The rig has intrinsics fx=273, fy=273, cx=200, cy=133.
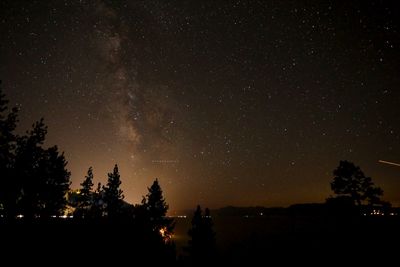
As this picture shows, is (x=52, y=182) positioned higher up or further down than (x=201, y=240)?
higher up

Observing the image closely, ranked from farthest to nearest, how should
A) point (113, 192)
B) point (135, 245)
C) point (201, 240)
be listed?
point (113, 192), point (201, 240), point (135, 245)

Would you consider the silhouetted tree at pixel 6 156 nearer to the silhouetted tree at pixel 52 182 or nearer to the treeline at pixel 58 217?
the treeline at pixel 58 217

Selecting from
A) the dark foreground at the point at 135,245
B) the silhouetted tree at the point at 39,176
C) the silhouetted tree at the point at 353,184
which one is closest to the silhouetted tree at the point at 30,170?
the silhouetted tree at the point at 39,176

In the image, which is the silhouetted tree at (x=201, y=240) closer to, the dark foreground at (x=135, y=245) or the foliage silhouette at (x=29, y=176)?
the dark foreground at (x=135, y=245)

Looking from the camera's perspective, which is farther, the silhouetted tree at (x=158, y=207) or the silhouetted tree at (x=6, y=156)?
the silhouetted tree at (x=158, y=207)

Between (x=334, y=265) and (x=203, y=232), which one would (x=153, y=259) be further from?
(x=334, y=265)

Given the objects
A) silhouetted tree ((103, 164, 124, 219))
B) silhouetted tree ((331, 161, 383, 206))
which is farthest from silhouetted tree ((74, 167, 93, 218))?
silhouetted tree ((331, 161, 383, 206))

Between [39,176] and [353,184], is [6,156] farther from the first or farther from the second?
[353,184]

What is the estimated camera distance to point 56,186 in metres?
38.7

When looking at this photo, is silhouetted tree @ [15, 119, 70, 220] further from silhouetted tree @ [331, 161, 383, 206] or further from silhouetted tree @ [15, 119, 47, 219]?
silhouetted tree @ [331, 161, 383, 206]

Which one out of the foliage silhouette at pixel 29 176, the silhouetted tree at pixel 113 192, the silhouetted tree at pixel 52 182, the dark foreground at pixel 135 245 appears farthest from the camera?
the silhouetted tree at pixel 113 192

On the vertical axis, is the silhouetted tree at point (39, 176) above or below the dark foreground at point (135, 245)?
above

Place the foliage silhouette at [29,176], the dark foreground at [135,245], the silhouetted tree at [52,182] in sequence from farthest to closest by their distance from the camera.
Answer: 1. the silhouetted tree at [52,182]
2. the foliage silhouette at [29,176]
3. the dark foreground at [135,245]

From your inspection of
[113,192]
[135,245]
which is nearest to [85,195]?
[113,192]
